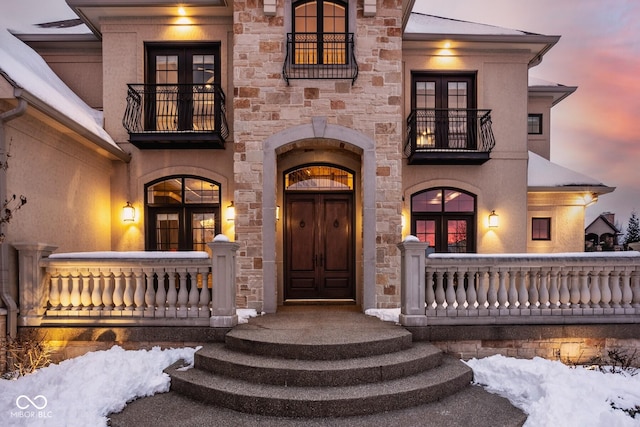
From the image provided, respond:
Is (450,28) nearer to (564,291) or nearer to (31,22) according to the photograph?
(564,291)

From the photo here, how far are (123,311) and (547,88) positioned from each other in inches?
509

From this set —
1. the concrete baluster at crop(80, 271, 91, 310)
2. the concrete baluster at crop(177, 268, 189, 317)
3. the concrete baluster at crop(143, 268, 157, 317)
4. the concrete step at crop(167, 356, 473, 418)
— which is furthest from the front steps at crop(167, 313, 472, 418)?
the concrete baluster at crop(80, 271, 91, 310)

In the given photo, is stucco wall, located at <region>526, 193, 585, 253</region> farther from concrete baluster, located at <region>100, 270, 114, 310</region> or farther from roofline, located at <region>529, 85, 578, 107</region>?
concrete baluster, located at <region>100, 270, 114, 310</region>

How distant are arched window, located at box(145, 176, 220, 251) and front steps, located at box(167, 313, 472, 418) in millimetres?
3753

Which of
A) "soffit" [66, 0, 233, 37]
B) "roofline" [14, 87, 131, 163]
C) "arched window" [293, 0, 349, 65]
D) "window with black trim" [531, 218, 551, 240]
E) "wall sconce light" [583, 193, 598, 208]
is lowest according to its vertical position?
"window with black trim" [531, 218, 551, 240]

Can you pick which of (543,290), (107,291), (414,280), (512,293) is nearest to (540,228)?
(543,290)

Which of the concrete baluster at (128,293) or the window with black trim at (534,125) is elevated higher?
the window with black trim at (534,125)

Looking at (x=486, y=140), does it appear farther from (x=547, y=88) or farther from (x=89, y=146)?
(x=89, y=146)

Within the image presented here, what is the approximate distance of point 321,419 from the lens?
12.6 ft

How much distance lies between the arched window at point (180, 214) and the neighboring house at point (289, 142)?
0.03 meters

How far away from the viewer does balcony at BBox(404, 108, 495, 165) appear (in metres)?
8.66

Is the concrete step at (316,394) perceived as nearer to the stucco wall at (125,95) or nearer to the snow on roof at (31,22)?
the stucco wall at (125,95)

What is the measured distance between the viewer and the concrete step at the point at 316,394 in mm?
3875

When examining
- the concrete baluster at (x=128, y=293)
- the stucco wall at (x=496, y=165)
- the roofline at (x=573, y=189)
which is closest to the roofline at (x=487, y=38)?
the stucco wall at (x=496, y=165)
